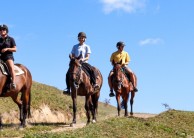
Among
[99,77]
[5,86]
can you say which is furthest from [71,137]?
[99,77]

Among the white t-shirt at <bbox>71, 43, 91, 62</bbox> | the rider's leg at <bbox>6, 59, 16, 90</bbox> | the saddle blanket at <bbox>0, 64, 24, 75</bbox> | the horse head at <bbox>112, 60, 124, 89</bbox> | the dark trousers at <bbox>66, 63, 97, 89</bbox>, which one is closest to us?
the saddle blanket at <bbox>0, 64, 24, 75</bbox>

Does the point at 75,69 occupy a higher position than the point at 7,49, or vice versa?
the point at 7,49

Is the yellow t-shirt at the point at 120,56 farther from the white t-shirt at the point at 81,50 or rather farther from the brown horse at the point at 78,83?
the white t-shirt at the point at 81,50

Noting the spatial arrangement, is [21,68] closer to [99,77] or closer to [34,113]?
[99,77]

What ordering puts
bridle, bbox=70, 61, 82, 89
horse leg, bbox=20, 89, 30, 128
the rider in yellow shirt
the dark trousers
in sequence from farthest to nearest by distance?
the rider in yellow shirt → the dark trousers → horse leg, bbox=20, 89, 30, 128 → bridle, bbox=70, 61, 82, 89

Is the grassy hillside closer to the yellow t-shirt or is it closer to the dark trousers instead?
the dark trousers

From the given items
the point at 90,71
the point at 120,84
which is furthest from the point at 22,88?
the point at 120,84

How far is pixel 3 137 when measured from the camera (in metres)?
13.9

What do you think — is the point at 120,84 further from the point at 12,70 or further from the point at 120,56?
the point at 12,70

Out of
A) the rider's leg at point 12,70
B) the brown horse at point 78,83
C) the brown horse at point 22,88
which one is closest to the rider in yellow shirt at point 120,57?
the brown horse at point 78,83

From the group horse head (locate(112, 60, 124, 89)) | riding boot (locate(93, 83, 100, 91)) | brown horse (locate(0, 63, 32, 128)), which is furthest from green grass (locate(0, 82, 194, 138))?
horse head (locate(112, 60, 124, 89))

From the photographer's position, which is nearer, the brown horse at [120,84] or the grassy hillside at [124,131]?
the grassy hillside at [124,131]

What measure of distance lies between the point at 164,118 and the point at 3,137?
10.3 meters

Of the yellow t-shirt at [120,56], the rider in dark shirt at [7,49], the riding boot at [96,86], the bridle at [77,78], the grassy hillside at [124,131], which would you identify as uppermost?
the yellow t-shirt at [120,56]
